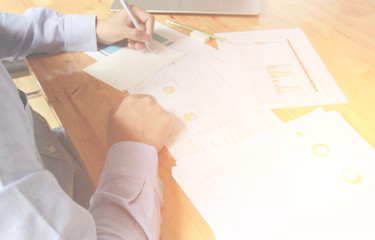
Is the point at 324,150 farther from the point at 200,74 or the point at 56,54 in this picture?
the point at 56,54

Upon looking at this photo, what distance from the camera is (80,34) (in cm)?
74

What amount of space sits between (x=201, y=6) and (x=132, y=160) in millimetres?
624

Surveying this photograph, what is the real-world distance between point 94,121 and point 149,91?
141 millimetres

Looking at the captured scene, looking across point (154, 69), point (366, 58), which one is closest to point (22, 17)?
point (154, 69)

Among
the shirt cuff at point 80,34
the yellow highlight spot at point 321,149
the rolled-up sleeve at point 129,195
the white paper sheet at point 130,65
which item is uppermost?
the shirt cuff at point 80,34

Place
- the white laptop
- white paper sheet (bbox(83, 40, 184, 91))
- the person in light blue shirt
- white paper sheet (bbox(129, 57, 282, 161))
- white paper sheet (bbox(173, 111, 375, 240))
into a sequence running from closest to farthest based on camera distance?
the person in light blue shirt → white paper sheet (bbox(173, 111, 375, 240)) → white paper sheet (bbox(129, 57, 282, 161)) → white paper sheet (bbox(83, 40, 184, 91)) → the white laptop

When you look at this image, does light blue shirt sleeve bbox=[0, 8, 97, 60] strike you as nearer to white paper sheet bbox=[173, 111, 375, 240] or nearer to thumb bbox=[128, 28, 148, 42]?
thumb bbox=[128, 28, 148, 42]

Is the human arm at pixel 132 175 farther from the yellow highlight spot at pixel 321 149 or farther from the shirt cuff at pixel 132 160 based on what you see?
the yellow highlight spot at pixel 321 149

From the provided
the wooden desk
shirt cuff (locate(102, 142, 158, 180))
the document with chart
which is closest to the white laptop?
the wooden desk

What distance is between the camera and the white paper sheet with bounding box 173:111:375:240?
0.39 metres

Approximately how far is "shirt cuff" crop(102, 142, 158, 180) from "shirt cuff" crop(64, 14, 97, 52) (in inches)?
15.9

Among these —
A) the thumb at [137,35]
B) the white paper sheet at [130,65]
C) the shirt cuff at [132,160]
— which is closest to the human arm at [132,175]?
the shirt cuff at [132,160]

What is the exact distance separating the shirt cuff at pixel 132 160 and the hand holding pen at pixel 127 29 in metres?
0.35

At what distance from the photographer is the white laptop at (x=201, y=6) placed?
85 cm
